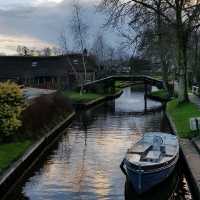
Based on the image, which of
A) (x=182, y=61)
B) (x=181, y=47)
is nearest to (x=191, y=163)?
(x=181, y=47)

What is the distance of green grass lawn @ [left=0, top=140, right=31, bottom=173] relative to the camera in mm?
24888

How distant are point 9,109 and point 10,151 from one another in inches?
99.0

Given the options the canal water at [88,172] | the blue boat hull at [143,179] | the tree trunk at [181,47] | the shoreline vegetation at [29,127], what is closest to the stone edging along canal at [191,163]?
the canal water at [88,172]

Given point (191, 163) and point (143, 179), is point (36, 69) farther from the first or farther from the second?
point (143, 179)

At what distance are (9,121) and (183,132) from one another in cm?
1184

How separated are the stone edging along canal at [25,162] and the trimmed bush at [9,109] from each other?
1.55 meters

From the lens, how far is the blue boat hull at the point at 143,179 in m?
22.1

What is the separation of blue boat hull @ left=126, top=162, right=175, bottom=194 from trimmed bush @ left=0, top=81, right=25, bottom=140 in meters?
8.58

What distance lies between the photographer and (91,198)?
22.4 meters

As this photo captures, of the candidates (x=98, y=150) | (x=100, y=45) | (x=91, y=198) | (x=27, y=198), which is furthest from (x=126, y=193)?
(x=100, y=45)

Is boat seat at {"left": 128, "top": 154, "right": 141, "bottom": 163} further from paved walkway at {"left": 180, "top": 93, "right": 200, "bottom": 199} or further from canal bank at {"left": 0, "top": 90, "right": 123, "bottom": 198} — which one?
canal bank at {"left": 0, "top": 90, "right": 123, "bottom": 198}

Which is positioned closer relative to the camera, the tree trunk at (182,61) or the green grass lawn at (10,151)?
the green grass lawn at (10,151)

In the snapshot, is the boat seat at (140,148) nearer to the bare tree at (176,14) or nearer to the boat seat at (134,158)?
the boat seat at (134,158)

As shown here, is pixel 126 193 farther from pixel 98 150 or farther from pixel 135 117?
pixel 135 117
